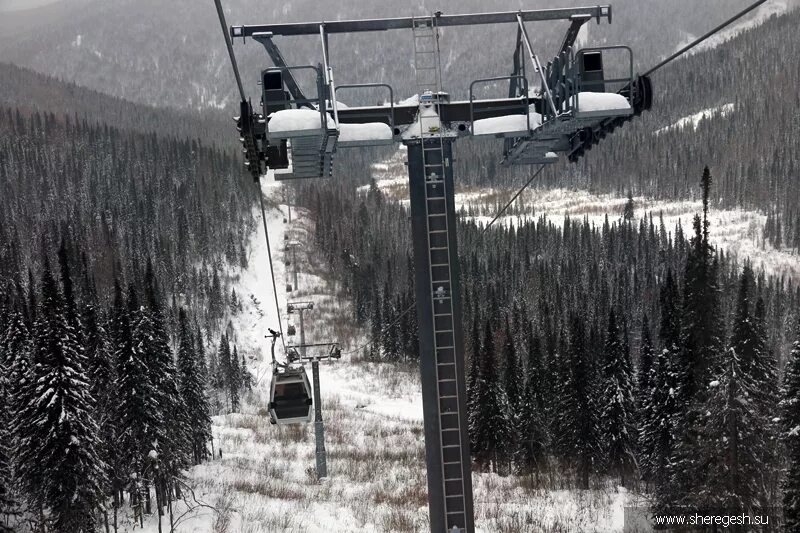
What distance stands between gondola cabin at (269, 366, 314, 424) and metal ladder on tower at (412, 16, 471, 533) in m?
5.73

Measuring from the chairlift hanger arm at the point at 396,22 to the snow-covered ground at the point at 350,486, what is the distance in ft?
67.8

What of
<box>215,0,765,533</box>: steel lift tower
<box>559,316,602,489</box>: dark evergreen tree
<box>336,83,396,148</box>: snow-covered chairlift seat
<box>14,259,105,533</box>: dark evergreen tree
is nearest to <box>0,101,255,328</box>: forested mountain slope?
<box>14,259,105,533</box>: dark evergreen tree

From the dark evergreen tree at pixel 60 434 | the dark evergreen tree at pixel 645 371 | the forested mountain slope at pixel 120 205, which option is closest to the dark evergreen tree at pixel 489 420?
the dark evergreen tree at pixel 645 371

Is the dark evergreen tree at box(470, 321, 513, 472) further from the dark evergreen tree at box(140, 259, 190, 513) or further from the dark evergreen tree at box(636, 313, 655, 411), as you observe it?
the dark evergreen tree at box(140, 259, 190, 513)

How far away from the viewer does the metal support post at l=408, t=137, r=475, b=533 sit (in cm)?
1009

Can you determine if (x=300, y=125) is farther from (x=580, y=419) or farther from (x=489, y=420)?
(x=489, y=420)

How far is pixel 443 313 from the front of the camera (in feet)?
33.3

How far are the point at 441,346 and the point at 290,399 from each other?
6203 mm

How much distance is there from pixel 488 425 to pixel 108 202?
11100 centimetres

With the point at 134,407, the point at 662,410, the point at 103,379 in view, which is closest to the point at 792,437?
the point at 662,410

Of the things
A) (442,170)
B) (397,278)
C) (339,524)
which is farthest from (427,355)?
(397,278)

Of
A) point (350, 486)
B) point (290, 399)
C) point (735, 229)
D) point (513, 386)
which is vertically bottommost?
point (350, 486)

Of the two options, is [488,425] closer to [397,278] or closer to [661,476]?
[661,476]

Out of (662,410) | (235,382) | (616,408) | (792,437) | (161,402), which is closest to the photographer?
(792,437)
